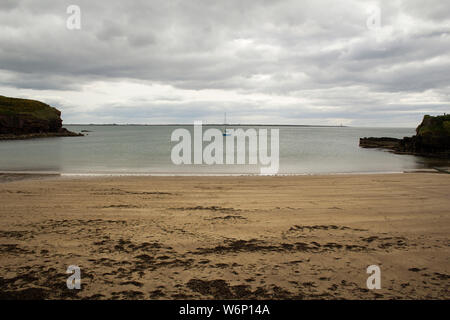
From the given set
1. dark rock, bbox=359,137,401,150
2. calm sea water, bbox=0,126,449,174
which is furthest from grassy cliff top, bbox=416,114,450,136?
dark rock, bbox=359,137,401,150

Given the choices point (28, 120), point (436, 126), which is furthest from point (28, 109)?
point (436, 126)

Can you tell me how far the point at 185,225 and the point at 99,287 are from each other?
2.73 meters

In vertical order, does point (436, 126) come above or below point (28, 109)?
below

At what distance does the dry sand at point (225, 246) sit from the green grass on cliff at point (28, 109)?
335ft

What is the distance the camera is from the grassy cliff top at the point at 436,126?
30861 millimetres

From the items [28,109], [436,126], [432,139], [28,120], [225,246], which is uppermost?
[28,109]

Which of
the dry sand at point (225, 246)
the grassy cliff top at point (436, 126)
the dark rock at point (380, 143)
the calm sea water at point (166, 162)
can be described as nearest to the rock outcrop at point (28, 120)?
the calm sea water at point (166, 162)

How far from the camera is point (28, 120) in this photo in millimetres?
92812

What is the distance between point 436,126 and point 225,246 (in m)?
36.0

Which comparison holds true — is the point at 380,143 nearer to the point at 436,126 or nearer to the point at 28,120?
the point at 436,126

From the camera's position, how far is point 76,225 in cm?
630

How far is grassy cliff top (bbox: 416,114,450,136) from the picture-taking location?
3086 cm
